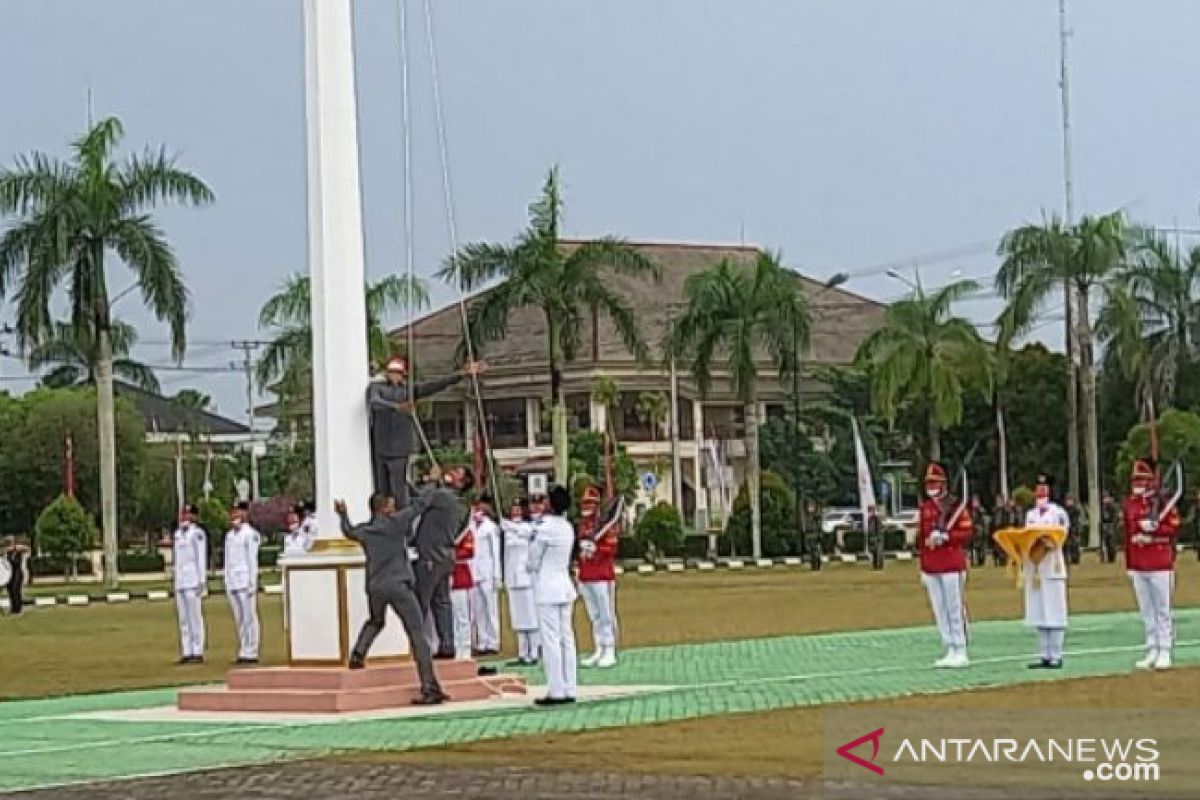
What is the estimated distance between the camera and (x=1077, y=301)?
62875 mm

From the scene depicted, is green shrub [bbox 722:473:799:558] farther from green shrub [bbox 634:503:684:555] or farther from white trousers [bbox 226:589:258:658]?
white trousers [bbox 226:589:258:658]

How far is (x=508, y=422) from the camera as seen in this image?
9556 cm

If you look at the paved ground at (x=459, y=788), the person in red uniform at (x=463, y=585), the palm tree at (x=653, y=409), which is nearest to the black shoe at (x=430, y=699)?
the paved ground at (x=459, y=788)

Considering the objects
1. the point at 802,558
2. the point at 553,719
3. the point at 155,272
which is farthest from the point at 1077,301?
the point at 553,719

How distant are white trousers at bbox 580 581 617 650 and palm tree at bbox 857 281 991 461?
42.8 meters

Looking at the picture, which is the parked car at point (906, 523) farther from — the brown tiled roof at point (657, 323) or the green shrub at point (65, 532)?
the green shrub at point (65, 532)

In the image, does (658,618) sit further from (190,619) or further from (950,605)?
(950,605)

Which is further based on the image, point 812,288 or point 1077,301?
point 812,288

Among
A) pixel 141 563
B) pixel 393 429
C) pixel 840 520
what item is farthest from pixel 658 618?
pixel 840 520

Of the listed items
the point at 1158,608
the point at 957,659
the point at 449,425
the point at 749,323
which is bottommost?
the point at 957,659

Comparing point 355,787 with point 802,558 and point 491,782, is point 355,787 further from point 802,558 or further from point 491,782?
point 802,558

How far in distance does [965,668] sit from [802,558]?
1657 inches

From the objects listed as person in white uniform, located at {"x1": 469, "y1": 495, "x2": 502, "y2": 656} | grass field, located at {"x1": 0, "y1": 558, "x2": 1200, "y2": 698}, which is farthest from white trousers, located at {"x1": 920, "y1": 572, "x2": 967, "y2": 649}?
grass field, located at {"x1": 0, "y1": 558, "x2": 1200, "y2": 698}

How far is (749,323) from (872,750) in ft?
161
